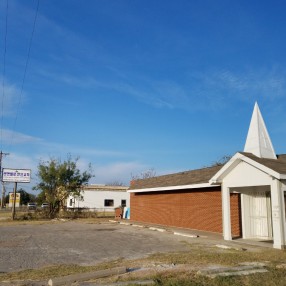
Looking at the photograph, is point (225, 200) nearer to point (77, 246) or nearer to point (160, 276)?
point (77, 246)

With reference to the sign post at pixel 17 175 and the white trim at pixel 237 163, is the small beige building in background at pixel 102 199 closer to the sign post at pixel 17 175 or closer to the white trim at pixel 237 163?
the sign post at pixel 17 175

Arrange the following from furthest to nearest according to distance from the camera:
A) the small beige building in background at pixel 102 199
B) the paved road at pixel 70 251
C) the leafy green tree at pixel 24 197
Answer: the leafy green tree at pixel 24 197 < the small beige building in background at pixel 102 199 < the paved road at pixel 70 251

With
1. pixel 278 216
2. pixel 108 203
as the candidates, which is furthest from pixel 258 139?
pixel 108 203

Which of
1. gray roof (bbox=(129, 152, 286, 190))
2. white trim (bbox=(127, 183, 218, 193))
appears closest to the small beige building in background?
gray roof (bbox=(129, 152, 286, 190))

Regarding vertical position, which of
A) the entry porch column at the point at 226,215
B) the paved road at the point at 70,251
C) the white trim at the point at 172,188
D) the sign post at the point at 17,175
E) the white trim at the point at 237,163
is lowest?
the paved road at the point at 70,251

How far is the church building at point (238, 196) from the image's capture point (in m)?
14.4

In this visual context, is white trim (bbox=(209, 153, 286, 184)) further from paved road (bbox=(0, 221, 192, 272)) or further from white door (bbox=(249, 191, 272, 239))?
paved road (bbox=(0, 221, 192, 272))

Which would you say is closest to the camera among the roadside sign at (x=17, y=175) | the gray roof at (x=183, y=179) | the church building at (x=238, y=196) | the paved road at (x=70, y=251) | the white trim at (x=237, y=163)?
the paved road at (x=70, y=251)

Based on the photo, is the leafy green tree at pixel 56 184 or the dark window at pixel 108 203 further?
the dark window at pixel 108 203

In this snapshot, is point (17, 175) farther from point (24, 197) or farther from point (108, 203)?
point (24, 197)

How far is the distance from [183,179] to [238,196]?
257 inches

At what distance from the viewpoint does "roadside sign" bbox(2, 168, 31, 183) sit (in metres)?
38.2

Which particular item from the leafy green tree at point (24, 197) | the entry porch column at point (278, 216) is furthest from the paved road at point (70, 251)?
the leafy green tree at point (24, 197)

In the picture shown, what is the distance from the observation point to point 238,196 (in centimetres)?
2016
